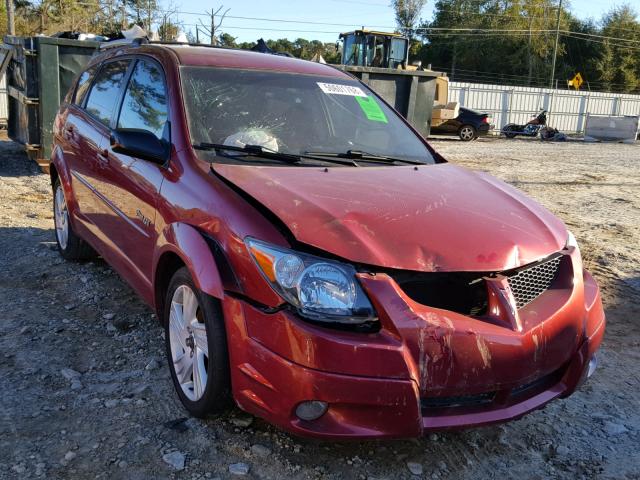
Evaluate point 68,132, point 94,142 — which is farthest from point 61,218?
point 94,142

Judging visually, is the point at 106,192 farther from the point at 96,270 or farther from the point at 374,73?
the point at 374,73

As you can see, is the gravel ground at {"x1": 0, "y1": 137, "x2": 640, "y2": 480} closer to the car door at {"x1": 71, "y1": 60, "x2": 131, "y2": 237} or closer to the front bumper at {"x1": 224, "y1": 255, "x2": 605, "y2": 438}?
the front bumper at {"x1": 224, "y1": 255, "x2": 605, "y2": 438}

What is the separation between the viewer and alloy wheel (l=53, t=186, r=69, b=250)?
17.0 feet

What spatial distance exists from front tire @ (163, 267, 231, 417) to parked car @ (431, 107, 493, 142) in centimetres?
2113

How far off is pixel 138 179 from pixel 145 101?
60cm

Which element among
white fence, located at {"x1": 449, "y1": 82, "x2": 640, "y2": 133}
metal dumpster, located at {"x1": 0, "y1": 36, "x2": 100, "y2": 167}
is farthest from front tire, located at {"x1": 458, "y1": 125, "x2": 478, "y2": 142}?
metal dumpster, located at {"x1": 0, "y1": 36, "x2": 100, "y2": 167}

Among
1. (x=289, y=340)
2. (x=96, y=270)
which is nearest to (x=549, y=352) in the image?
(x=289, y=340)

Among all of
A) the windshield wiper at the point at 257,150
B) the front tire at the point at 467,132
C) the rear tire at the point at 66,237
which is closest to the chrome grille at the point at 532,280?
the windshield wiper at the point at 257,150

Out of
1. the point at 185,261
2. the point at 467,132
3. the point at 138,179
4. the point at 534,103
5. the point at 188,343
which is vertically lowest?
the point at 467,132

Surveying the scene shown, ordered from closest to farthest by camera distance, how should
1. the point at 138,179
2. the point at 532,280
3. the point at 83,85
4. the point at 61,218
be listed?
the point at 532,280 < the point at 138,179 < the point at 83,85 < the point at 61,218

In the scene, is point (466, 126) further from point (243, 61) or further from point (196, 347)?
point (196, 347)

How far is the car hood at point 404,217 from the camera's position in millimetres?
2422

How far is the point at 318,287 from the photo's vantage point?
92.0 inches

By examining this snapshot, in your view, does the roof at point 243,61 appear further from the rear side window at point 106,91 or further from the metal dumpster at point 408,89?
the metal dumpster at point 408,89
